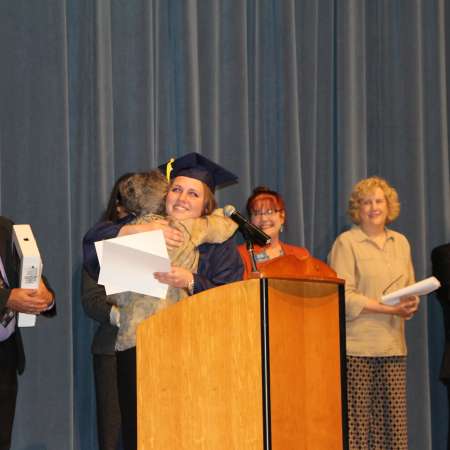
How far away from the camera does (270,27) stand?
539cm

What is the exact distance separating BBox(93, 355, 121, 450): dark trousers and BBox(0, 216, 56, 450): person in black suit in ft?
1.92

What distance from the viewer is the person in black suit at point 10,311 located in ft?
11.0

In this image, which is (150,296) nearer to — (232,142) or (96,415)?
(96,415)

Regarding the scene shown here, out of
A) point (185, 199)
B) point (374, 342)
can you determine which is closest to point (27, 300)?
point (185, 199)

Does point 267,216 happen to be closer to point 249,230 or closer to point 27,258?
point 27,258

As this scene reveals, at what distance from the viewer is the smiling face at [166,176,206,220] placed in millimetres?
3111

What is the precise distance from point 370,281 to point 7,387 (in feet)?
7.64

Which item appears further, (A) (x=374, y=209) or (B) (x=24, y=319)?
(A) (x=374, y=209)

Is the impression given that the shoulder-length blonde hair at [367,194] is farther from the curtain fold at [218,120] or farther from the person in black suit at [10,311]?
the person in black suit at [10,311]

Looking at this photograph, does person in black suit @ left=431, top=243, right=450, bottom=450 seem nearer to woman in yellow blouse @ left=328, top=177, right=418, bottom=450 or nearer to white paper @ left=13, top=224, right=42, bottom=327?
woman in yellow blouse @ left=328, top=177, right=418, bottom=450

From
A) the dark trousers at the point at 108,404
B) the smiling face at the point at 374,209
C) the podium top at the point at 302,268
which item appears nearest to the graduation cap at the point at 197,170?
the podium top at the point at 302,268

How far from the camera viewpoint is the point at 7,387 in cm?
343

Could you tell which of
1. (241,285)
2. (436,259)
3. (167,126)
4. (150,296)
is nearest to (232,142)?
(167,126)

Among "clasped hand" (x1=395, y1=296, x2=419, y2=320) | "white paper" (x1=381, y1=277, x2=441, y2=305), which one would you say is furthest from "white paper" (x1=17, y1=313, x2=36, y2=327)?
"clasped hand" (x1=395, y1=296, x2=419, y2=320)
